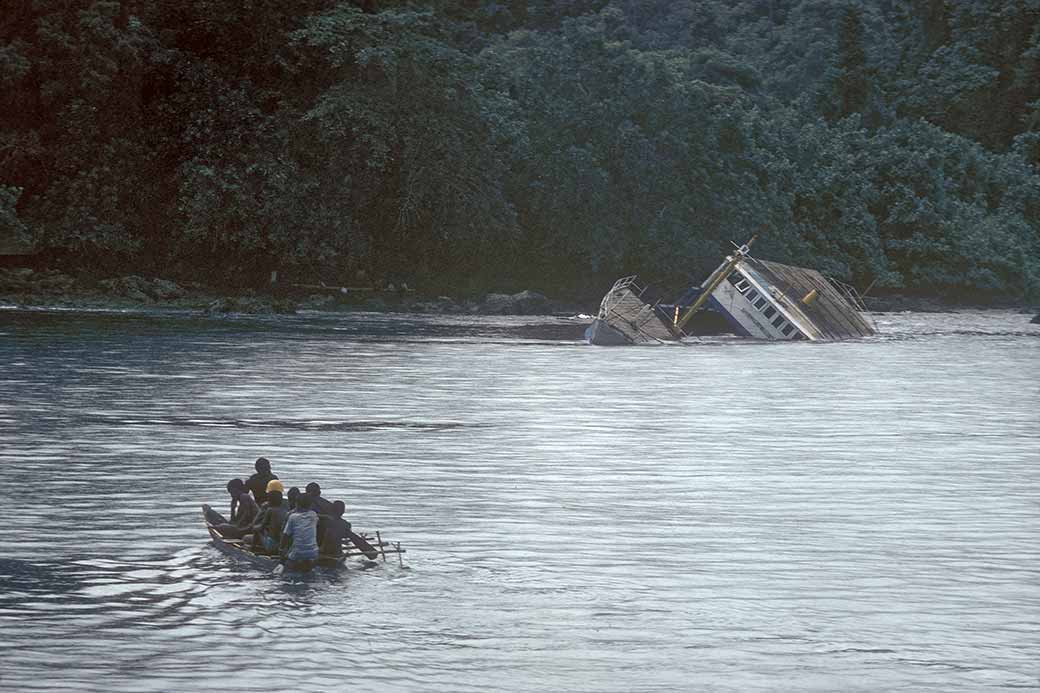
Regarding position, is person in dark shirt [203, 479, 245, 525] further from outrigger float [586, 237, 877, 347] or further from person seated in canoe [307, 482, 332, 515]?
outrigger float [586, 237, 877, 347]

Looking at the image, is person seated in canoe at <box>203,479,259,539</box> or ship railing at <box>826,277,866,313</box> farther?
ship railing at <box>826,277,866,313</box>

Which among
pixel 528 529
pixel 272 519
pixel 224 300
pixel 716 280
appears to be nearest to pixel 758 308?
pixel 716 280

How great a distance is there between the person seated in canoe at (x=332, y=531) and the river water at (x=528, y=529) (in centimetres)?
50

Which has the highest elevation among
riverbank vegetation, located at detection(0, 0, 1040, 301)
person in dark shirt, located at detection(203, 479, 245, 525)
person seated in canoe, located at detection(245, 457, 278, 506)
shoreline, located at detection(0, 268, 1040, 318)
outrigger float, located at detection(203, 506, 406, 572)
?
riverbank vegetation, located at detection(0, 0, 1040, 301)

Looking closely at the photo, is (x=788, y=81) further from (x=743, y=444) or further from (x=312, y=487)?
(x=312, y=487)

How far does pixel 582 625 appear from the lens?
23.9m

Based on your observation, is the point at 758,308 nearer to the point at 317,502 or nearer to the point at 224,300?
the point at 224,300

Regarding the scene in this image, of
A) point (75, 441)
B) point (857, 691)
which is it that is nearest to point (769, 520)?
point (857, 691)

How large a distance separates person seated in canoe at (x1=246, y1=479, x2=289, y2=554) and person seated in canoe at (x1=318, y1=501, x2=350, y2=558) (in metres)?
0.61

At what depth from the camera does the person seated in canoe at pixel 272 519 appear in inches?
1031

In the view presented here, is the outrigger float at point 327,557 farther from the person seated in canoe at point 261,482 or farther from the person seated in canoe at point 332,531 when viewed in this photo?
the person seated in canoe at point 261,482

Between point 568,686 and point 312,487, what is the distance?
6.64 m

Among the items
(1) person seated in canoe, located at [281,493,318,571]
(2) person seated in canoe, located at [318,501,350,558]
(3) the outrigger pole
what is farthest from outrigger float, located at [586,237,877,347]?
(1) person seated in canoe, located at [281,493,318,571]

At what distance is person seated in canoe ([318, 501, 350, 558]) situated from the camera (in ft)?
85.7
